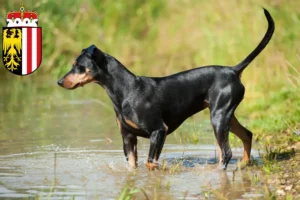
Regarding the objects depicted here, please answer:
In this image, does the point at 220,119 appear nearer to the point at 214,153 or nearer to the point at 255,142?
the point at 214,153

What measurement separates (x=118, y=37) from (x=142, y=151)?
8.61 meters

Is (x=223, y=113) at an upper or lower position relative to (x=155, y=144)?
upper

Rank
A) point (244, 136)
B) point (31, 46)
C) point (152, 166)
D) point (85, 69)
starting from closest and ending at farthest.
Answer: point (152, 166) → point (85, 69) → point (244, 136) → point (31, 46)

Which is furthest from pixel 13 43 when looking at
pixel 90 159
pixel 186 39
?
pixel 186 39

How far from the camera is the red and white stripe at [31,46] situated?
33.2ft

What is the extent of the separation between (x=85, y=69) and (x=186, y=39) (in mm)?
8833

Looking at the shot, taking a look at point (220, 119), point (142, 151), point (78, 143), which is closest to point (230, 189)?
point (220, 119)

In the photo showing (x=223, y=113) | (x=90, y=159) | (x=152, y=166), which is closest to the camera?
(x=152, y=166)

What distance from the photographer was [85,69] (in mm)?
7891

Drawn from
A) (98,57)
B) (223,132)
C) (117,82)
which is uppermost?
(98,57)

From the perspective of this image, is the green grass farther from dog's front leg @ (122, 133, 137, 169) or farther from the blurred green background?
dog's front leg @ (122, 133, 137, 169)

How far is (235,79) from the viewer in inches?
319

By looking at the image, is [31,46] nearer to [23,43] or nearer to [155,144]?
[23,43]

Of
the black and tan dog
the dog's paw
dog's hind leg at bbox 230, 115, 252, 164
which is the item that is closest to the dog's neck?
the black and tan dog
